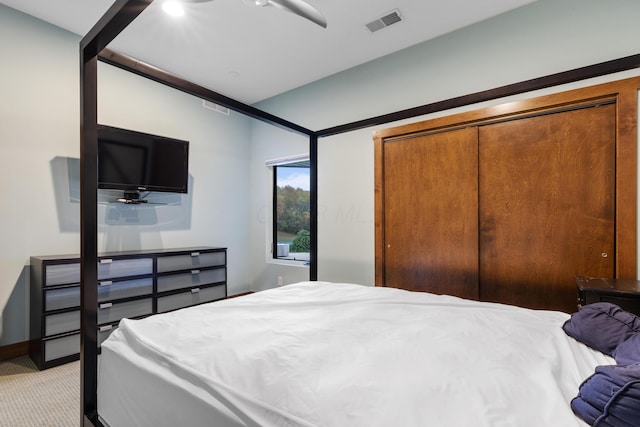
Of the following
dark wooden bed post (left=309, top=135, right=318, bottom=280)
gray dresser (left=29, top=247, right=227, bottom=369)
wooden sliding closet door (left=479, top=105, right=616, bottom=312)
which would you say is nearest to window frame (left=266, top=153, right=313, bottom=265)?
gray dresser (left=29, top=247, right=227, bottom=369)

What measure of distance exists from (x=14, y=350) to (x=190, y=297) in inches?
57.8

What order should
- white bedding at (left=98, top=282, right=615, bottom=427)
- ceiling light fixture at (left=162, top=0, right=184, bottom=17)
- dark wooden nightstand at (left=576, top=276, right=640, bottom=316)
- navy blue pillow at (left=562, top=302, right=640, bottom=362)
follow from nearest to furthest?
white bedding at (left=98, top=282, right=615, bottom=427)
navy blue pillow at (left=562, top=302, right=640, bottom=362)
dark wooden nightstand at (left=576, top=276, right=640, bottom=316)
ceiling light fixture at (left=162, top=0, right=184, bottom=17)

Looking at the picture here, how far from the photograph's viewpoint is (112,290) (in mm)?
2834

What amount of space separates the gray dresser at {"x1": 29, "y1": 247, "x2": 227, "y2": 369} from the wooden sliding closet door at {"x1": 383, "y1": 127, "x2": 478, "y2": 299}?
7.16ft

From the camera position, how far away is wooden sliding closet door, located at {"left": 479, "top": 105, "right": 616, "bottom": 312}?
2133 millimetres

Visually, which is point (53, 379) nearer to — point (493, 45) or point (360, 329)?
point (360, 329)

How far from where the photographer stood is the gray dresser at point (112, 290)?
8.16ft

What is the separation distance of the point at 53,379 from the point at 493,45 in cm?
453

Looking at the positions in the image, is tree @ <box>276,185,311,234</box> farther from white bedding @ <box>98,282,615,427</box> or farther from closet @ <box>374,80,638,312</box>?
white bedding @ <box>98,282,615,427</box>

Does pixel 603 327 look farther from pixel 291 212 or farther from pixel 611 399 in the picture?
pixel 291 212

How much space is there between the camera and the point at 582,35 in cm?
232

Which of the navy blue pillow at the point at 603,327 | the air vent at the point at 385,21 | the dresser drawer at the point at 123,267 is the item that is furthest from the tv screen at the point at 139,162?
the navy blue pillow at the point at 603,327

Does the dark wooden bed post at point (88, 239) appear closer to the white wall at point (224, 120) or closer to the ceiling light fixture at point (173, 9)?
the ceiling light fixture at point (173, 9)

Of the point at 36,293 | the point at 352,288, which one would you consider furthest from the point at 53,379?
the point at 352,288
